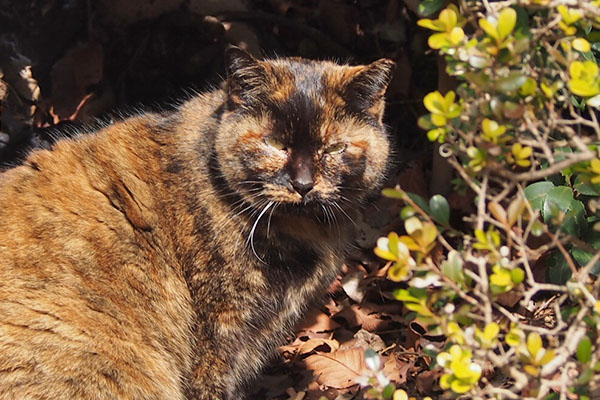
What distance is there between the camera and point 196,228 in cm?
298

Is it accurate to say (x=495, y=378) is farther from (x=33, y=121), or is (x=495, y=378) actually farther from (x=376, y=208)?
(x=33, y=121)

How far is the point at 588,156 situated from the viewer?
176 cm

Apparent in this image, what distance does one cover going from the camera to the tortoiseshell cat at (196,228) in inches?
106

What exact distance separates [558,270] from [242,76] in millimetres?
1509

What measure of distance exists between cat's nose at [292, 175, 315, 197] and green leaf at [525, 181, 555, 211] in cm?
88

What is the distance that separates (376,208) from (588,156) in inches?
97.0

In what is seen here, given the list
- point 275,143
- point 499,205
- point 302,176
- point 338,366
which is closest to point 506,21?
point 499,205

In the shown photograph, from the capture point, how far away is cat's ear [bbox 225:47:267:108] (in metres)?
2.84

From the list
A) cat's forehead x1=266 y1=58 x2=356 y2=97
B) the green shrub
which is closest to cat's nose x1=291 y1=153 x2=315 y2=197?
cat's forehead x1=266 y1=58 x2=356 y2=97

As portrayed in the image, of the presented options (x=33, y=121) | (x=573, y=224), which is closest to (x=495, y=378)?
(x=573, y=224)

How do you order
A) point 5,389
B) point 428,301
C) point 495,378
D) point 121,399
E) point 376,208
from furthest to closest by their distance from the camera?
point 376,208, point 495,378, point 121,399, point 5,389, point 428,301

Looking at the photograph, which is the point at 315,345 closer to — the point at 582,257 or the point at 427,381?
the point at 427,381

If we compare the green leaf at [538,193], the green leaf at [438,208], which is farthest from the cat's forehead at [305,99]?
the green leaf at [438,208]

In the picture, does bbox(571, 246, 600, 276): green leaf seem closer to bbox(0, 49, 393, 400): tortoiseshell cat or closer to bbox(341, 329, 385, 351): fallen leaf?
bbox(0, 49, 393, 400): tortoiseshell cat
